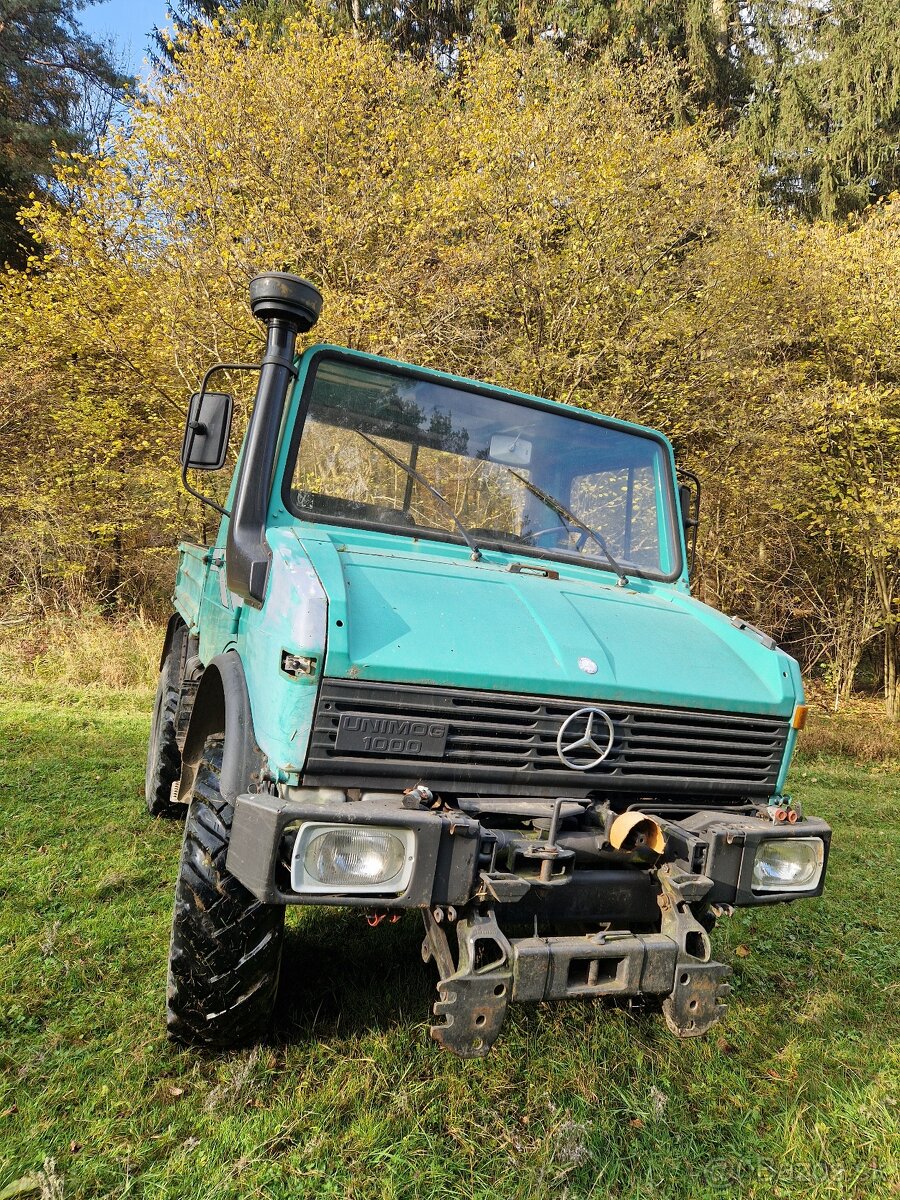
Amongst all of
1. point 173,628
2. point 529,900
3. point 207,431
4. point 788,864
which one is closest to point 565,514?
point 207,431

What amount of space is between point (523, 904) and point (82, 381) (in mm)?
11681

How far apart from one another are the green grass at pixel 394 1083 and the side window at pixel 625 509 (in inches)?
70.4

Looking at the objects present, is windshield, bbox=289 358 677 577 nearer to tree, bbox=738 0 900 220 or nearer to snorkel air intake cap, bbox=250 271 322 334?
snorkel air intake cap, bbox=250 271 322 334

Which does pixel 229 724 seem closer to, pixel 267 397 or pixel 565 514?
pixel 267 397

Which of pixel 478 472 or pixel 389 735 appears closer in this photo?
pixel 389 735

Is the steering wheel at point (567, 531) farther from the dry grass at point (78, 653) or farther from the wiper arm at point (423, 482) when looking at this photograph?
the dry grass at point (78, 653)

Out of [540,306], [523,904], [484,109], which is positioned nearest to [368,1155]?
[523,904]

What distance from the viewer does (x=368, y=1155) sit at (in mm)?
2148

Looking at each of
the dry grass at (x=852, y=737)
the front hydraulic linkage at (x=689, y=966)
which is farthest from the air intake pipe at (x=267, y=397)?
the dry grass at (x=852, y=737)

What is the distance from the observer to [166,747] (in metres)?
4.39

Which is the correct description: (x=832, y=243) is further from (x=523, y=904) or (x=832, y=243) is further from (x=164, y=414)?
(x=523, y=904)

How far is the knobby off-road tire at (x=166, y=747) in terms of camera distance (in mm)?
4402

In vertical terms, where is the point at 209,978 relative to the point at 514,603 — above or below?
below

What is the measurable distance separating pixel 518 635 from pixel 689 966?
3.25 ft
